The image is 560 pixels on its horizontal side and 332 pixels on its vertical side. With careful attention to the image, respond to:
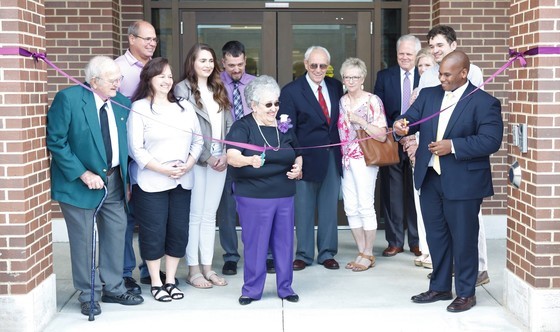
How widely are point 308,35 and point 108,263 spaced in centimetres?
377

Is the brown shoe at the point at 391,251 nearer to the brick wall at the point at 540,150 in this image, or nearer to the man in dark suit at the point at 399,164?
the man in dark suit at the point at 399,164

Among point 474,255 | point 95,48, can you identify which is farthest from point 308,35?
point 474,255

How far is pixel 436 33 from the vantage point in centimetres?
631

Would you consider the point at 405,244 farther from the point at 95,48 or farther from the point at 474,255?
the point at 95,48

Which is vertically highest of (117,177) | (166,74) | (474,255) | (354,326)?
(166,74)

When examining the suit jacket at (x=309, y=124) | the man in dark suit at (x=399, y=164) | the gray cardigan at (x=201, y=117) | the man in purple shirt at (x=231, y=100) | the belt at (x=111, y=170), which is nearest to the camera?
the belt at (x=111, y=170)

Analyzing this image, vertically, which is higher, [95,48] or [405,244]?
[95,48]

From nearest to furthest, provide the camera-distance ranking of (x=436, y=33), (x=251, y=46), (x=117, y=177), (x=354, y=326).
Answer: (x=354, y=326)
(x=117, y=177)
(x=436, y=33)
(x=251, y=46)

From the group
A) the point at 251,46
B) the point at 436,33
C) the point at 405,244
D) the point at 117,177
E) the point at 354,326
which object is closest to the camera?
the point at 354,326

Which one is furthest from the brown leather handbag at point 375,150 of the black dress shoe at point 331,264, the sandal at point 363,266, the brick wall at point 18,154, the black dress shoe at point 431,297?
the brick wall at point 18,154

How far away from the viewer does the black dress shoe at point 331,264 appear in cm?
693

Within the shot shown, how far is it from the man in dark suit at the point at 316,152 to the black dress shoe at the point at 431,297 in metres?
1.22

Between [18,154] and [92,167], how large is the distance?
573 mm

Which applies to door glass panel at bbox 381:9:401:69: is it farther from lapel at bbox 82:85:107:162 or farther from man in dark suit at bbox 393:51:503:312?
lapel at bbox 82:85:107:162
